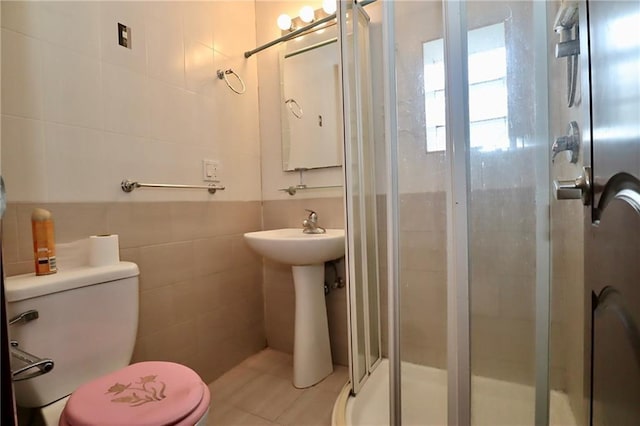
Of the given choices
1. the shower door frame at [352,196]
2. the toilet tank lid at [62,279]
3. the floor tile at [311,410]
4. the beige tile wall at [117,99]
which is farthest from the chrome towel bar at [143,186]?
the floor tile at [311,410]

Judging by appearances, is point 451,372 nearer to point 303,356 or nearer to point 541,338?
point 541,338

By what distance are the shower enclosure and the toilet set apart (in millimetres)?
712

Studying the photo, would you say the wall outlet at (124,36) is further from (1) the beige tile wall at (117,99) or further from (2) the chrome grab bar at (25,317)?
(2) the chrome grab bar at (25,317)

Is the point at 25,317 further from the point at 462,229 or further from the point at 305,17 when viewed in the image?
the point at 305,17

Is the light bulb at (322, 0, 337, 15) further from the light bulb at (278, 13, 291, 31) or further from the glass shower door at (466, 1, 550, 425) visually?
the glass shower door at (466, 1, 550, 425)

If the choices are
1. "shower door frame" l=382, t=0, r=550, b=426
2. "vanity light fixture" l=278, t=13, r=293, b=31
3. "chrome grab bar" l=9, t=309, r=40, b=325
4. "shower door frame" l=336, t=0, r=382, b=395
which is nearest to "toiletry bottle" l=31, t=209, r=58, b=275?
"chrome grab bar" l=9, t=309, r=40, b=325

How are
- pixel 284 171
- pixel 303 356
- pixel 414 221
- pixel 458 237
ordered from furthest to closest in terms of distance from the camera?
pixel 284 171
pixel 303 356
pixel 414 221
pixel 458 237

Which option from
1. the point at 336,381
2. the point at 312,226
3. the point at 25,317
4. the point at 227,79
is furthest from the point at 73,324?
the point at 227,79

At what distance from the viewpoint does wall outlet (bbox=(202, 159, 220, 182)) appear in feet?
5.08

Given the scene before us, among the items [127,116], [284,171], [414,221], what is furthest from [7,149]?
[414,221]

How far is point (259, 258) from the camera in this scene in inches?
74.5

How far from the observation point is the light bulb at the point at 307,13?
5.51ft

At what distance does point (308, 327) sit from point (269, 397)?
362 mm

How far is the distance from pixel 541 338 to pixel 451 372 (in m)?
0.32
